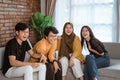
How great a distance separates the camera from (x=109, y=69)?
3.47 m

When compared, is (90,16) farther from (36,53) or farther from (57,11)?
(36,53)

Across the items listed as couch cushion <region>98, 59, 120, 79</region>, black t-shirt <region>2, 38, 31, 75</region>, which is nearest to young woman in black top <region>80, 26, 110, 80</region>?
couch cushion <region>98, 59, 120, 79</region>

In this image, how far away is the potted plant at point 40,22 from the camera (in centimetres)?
500

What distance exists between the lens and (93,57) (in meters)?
3.61

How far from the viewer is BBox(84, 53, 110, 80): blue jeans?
11.3 ft

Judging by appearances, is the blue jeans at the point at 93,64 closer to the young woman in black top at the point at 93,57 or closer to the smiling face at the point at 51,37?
the young woman in black top at the point at 93,57

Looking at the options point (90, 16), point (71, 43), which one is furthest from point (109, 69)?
point (90, 16)

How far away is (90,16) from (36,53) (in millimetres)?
1878

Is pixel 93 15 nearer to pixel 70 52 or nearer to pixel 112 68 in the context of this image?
pixel 70 52

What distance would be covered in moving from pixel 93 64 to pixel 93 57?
0.16m

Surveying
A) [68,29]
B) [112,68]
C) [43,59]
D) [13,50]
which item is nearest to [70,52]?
[68,29]

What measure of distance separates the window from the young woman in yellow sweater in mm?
1158

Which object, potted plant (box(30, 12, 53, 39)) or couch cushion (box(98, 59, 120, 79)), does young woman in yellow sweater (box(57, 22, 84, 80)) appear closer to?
couch cushion (box(98, 59, 120, 79))

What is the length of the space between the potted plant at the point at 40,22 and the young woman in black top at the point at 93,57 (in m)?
1.35
